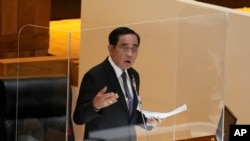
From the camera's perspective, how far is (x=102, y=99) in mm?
2496

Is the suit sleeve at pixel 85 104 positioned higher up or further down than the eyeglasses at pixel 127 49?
further down

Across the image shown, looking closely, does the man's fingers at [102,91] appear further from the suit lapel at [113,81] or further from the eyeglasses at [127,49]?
the eyeglasses at [127,49]

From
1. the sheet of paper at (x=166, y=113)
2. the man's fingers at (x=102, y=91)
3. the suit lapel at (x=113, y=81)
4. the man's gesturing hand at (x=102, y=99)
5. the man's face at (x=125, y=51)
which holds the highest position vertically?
the man's face at (x=125, y=51)

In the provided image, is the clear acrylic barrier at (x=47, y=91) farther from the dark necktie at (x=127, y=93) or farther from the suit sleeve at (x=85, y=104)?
the dark necktie at (x=127, y=93)

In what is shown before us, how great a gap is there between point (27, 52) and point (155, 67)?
0.71 metres

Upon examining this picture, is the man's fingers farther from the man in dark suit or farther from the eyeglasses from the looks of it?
the eyeglasses

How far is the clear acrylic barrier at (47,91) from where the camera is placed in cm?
257

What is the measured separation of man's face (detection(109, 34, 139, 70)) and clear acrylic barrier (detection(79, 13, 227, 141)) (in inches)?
2.0

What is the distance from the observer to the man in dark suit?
8.22 ft

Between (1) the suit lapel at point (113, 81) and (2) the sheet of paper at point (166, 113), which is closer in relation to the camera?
(1) the suit lapel at point (113, 81)

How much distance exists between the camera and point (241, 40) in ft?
12.6

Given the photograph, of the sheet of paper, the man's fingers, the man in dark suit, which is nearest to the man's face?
the man in dark suit

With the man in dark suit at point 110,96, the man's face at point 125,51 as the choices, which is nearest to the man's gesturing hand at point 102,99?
the man in dark suit at point 110,96

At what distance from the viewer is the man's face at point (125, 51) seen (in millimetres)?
2521
